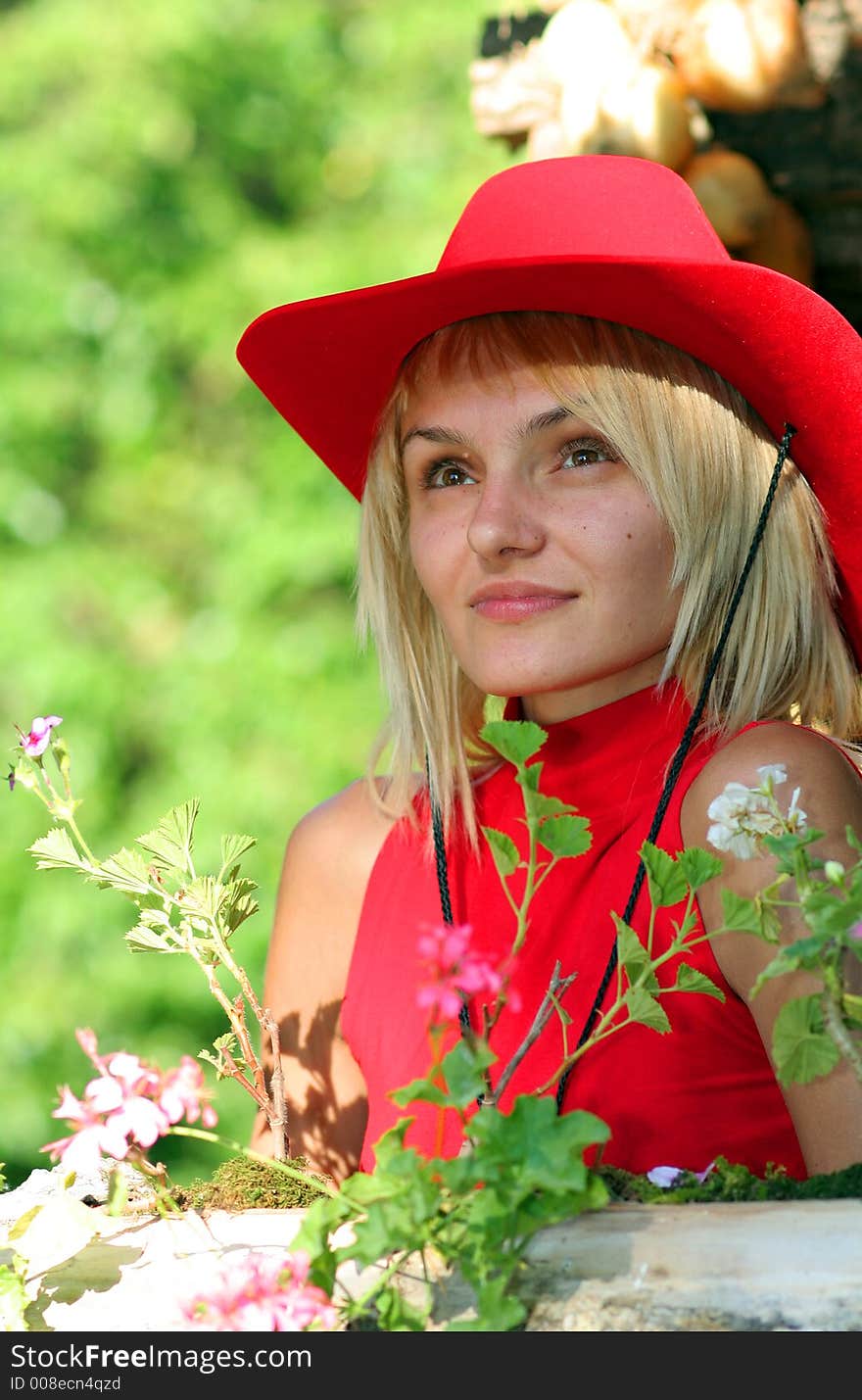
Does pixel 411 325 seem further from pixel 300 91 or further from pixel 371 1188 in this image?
pixel 300 91

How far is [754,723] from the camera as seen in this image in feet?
4.24

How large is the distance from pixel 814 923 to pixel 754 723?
49 centimetres

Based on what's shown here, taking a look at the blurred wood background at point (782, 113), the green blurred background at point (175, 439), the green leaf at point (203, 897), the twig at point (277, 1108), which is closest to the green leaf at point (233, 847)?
the green leaf at point (203, 897)

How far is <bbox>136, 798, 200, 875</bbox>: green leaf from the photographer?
3.70 feet

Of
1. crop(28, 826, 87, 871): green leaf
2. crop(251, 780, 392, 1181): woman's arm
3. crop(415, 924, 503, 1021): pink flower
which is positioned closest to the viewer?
crop(415, 924, 503, 1021): pink flower

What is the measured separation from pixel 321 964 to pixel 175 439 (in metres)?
3.01

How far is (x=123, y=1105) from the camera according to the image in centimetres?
88

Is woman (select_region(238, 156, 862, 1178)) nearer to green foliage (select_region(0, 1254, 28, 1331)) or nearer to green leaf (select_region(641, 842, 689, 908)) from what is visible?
green leaf (select_region(641, 842, 689, 908))

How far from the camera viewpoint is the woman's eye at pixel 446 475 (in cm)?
138

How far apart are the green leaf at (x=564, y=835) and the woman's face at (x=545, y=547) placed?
0.40 metres

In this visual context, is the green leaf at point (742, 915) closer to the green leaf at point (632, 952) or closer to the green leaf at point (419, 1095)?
the green leaf at point (632, 952)

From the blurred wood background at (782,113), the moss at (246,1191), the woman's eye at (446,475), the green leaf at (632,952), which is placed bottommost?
the moss at (246,1191)

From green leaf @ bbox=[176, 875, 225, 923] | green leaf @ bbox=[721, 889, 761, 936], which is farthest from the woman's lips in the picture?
green leaf @ bbox=[721, 889, 761, 936]

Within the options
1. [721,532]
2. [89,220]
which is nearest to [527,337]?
[721,532]
